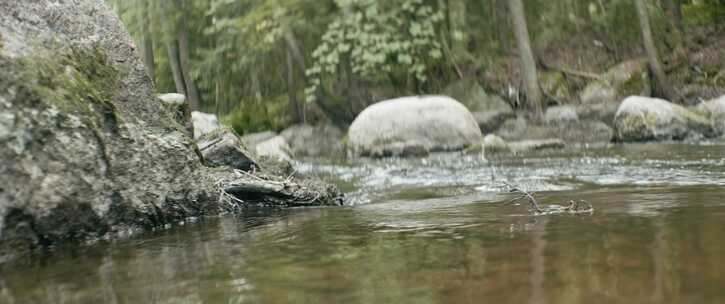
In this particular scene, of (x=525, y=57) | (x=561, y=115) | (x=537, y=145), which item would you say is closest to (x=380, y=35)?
(x=525, y=57)

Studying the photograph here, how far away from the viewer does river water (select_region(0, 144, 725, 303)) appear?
9.16ft

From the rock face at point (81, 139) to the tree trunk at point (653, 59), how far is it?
1400 centimetres

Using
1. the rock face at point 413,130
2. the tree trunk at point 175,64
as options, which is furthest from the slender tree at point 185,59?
the rock face at point 413,130

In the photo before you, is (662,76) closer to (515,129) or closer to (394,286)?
(515,129)

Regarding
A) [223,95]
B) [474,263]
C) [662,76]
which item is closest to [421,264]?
[474,263]

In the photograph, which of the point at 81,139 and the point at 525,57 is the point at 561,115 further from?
the point at 81,139

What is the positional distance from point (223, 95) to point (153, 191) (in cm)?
2104

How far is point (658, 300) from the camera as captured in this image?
247cm

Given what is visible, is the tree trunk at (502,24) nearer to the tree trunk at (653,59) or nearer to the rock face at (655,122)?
the tree trunk at (653,59)

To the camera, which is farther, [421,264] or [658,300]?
[421,264]

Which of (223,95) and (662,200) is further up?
(223,95)

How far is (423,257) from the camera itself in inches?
138

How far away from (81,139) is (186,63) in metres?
20.4

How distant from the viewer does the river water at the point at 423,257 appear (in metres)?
2.79
